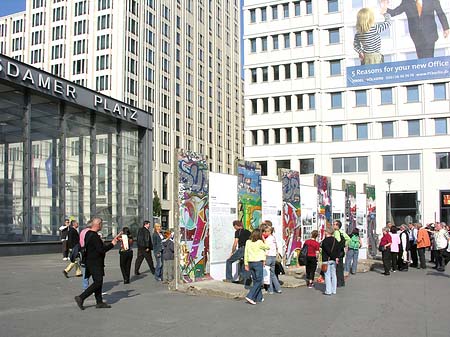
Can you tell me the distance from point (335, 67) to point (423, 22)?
31.7 feet

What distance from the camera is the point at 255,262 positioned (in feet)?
37.8

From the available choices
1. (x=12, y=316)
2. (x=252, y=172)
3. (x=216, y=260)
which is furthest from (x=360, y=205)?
(x=12, y=316)

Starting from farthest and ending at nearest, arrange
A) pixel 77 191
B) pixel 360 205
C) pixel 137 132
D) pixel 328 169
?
1. pixel 328 169
2. pixel 137 132
3. pixel 77 191
4. pixel 360 205

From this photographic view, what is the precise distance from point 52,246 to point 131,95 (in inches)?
2022

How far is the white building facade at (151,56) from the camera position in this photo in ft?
252

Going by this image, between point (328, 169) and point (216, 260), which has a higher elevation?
point (328, 169)

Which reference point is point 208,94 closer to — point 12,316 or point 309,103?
point 309,103

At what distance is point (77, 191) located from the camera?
29.6m

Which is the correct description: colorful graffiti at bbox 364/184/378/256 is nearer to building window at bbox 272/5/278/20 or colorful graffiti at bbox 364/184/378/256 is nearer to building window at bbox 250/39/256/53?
building window at bbox 250/39/256/53

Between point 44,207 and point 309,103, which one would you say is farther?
point 309,103

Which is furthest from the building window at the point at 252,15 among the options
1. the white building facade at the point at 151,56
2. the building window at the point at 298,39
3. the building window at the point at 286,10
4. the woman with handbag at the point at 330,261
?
the woman with handbag at the point at 330,261

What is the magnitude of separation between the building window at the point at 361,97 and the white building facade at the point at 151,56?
32318 millimetres

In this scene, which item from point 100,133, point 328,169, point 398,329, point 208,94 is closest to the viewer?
point 398,329

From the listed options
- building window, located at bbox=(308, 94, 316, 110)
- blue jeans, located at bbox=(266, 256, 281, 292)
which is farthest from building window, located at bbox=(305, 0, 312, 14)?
blue jeans, located at bbox=(266, 256, 281, 292)
